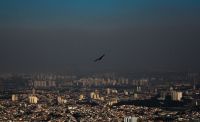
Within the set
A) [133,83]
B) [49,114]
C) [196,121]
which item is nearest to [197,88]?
[133,83]

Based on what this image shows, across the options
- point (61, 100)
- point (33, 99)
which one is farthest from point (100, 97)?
point (33, 99)

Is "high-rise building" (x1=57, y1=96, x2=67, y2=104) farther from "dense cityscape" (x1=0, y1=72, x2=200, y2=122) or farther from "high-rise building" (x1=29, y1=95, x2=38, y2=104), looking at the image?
"high-rise building" (x1=29, y1=95, x2=38, y2=104)

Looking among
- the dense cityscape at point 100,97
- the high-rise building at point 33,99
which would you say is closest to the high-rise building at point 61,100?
the dense cityscape at point 100,97

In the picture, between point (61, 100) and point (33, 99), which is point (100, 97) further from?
point (33, 99)

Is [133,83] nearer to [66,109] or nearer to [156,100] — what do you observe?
[156,100]

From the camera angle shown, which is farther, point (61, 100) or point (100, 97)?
point (100, 97)

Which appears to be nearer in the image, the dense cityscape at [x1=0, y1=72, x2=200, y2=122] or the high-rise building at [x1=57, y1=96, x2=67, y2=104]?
the dense cityscape at [x1=0, y1=72, x2=200, y2=122]

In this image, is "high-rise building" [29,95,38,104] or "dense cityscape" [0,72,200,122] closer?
"dense cityscape" [0,72,200,122]

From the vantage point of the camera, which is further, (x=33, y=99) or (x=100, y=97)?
(x=100, y=97)

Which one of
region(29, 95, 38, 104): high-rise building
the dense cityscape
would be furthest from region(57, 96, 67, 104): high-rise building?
region(29, 95, 38, 104): high-rise building
